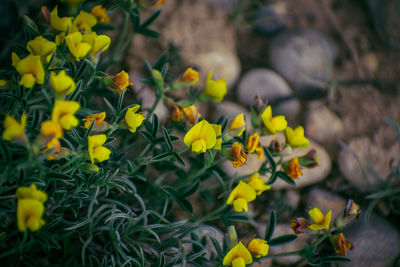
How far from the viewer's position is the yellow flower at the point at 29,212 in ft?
2.72

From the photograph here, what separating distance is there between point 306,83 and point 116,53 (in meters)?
1.21

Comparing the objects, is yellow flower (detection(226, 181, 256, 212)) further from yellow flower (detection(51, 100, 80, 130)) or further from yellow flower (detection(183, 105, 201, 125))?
yellow flower (detection(51, 100, 80, 130))

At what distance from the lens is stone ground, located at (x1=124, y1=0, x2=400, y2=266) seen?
192cm

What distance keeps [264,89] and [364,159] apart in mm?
700

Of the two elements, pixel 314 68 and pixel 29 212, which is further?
pixel 314 68

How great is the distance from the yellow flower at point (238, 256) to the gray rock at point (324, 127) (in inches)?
45.3

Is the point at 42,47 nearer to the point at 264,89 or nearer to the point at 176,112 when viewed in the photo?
the point at 176,112

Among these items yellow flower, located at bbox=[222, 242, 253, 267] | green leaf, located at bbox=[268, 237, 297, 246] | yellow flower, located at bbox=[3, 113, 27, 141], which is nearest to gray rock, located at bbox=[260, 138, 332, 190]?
green leaf, located at bbox=[268, 237, 297, 246]

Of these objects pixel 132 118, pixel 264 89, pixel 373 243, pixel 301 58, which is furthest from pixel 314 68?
pixel 132 118

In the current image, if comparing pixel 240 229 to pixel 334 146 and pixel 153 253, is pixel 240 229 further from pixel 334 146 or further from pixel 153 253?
pixel 334 146

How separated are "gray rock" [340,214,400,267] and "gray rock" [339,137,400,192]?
0.24 m

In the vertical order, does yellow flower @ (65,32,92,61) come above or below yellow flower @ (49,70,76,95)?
above

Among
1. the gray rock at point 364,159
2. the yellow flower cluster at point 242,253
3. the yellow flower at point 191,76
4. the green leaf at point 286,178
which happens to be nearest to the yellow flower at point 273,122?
the green leaf at point 286,178

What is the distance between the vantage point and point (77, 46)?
40.5 inches
